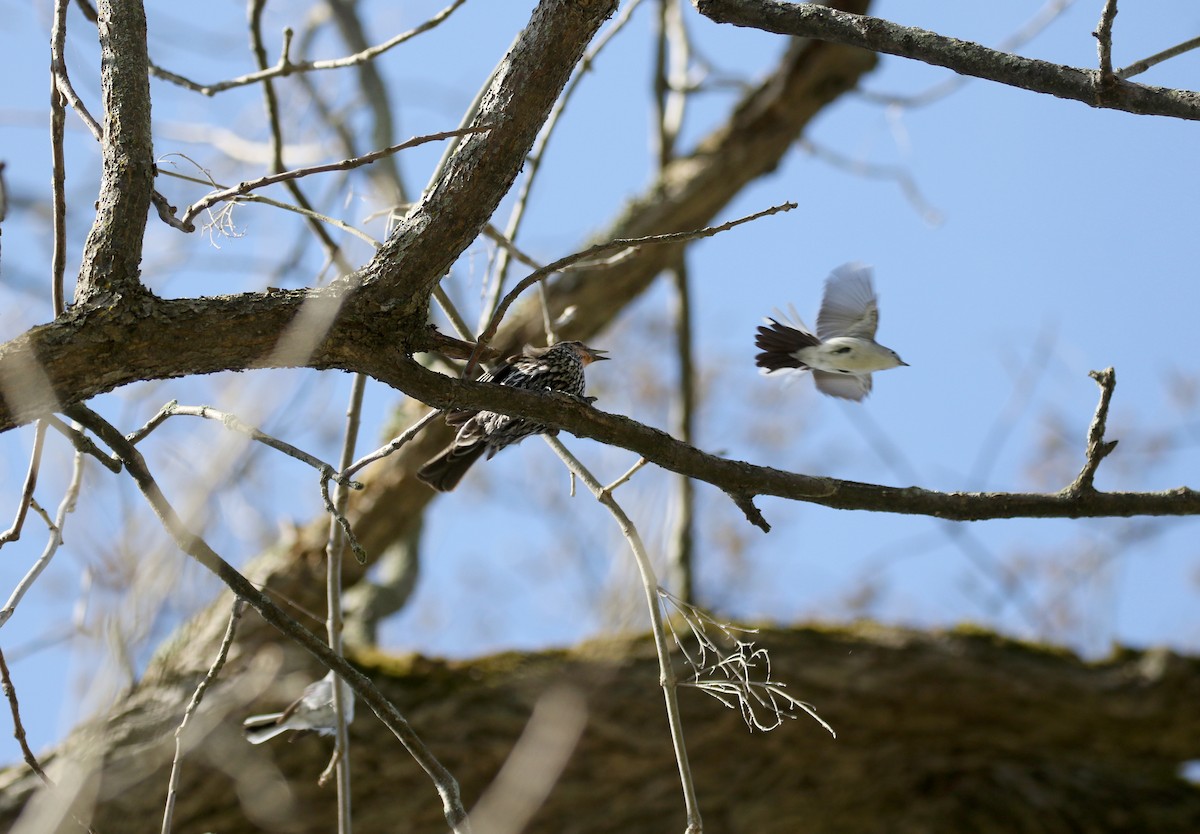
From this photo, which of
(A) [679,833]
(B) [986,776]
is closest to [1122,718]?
(B) [986,776]

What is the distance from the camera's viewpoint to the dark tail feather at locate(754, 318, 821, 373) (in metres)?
3.43

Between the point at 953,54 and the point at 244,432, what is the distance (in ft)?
5.14

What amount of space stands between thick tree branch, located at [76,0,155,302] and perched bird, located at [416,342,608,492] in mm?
1129

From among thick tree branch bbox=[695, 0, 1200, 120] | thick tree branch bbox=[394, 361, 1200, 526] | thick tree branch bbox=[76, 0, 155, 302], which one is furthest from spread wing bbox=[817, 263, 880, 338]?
thick tree branch bbox=[76, 0, 155, 302]

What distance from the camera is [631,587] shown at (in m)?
3.08

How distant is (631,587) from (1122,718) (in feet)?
8.95

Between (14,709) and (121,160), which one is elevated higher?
(121,160)

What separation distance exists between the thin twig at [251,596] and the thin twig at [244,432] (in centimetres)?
9

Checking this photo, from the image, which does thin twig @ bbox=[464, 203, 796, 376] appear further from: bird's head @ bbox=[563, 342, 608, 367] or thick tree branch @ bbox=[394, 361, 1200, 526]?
bird's head @ bbox=[563, 342, 608, 367]

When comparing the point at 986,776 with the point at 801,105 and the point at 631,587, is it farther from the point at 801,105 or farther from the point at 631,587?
the point at 801,105

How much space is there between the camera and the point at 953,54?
2154 mm

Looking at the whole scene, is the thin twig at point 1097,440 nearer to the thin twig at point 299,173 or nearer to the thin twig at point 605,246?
the thin twig at point 605,246

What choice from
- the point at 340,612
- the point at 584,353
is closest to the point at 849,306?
the point at 584,353

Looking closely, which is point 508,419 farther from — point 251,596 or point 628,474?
point 251,596
